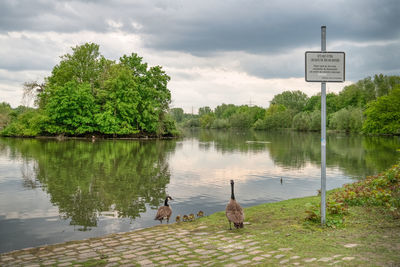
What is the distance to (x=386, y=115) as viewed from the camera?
7956 centimetres

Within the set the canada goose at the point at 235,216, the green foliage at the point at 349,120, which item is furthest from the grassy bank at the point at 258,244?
the green foliage at the point at 349,120

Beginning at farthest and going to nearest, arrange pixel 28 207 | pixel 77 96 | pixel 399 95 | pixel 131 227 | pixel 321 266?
1. pixel 399 95
2. pixel 77 96
3. pixel 28 207
4. pixel 131 227
5. pixel 321 266

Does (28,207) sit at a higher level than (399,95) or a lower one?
lower

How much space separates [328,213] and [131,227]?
6140 millimetres

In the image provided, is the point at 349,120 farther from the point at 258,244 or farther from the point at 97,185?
the point at 258,244

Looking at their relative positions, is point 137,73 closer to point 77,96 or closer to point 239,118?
point 77,96

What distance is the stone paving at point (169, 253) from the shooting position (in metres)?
6.05

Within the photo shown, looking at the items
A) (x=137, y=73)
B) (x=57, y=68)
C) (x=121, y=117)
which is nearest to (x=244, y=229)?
(x=121, y=117)

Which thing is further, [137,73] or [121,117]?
[137,73]

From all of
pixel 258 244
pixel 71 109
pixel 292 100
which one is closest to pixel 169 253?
pixel 258 244

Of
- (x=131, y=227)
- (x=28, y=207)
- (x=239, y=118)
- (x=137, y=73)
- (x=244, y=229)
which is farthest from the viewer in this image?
(x=239, y=118)

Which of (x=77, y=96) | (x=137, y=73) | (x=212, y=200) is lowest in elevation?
(x=212, y=200)

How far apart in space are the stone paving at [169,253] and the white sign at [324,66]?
3.95 m

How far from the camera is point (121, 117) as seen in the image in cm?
6191
